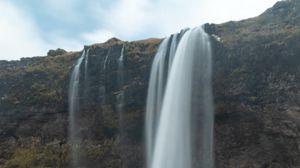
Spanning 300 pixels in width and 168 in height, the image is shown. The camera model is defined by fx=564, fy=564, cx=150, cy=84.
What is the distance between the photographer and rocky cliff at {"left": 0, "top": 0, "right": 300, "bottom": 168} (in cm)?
3397

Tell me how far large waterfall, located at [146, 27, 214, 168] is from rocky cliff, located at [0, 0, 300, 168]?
29.3 inches

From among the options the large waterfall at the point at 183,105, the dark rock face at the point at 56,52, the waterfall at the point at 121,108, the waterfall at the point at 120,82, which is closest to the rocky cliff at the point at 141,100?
the waterfall at the point at 121,108

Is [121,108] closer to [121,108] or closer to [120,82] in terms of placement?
[121,108]

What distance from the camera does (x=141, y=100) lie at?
3781 centimetres

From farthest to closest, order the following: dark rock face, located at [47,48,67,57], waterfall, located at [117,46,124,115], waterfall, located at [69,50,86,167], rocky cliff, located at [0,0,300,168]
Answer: dark rock face, located at [47,48,67,57]
waterfall, located at [69,50,86,167]
waterfall, located at [117,46,124,115]
rocky cliff, located at [0,0,300,168]

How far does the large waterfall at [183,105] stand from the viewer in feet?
112

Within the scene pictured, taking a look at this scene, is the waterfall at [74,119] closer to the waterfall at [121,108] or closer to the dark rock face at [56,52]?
the waterfall at [121,108]

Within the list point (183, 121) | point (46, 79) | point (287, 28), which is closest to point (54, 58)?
point (46, 79)

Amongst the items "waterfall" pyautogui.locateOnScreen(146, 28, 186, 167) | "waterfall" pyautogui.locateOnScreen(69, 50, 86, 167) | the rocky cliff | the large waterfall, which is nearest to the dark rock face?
the rocky cliff

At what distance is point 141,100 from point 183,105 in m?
3.85

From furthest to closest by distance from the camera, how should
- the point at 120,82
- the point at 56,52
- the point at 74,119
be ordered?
the point at 56,52 → the point at 74,119 → the point at 120,82

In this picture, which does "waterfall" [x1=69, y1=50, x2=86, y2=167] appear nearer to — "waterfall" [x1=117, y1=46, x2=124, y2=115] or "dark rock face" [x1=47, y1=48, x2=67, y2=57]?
"waterfall" [x1=117, y1=46, x2=124, y2=115]

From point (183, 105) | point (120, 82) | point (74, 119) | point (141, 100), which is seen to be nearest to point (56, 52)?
point (74, 119)

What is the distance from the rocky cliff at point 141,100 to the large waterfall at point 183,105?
0.74 meters
